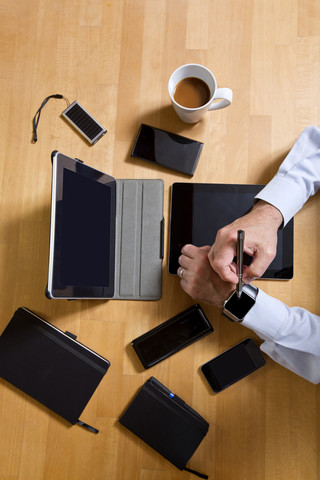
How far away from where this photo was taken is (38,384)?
0.90 meters

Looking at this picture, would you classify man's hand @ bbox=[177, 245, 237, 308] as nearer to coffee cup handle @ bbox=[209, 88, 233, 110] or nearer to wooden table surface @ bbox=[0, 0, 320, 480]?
wooden table surface @ bbox=[0, 0, 320, 480]

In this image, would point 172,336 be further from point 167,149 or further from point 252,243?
point 167,149

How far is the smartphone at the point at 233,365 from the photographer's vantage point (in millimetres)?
884

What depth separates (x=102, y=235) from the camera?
0.83 m

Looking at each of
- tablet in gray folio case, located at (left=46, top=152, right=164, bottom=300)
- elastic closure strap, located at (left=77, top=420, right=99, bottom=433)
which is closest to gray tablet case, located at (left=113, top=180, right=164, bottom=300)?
tablet in gray folio case, located at (left=46, top=152, right=164, bottom=300)

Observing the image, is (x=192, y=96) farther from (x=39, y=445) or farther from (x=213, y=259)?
(x=39, y=445)

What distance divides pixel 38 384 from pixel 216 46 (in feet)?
3.10

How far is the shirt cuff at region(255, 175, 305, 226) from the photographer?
83 cm

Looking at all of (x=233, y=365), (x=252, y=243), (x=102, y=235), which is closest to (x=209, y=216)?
(x=252, y=243)

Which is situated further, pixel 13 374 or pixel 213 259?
pixel 13 374

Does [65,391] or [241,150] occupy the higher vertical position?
[241,150]

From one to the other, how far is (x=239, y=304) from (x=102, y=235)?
336mm

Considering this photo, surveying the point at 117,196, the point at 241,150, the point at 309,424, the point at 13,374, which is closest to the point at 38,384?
the point at 13,374

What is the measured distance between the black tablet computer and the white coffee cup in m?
0.17
